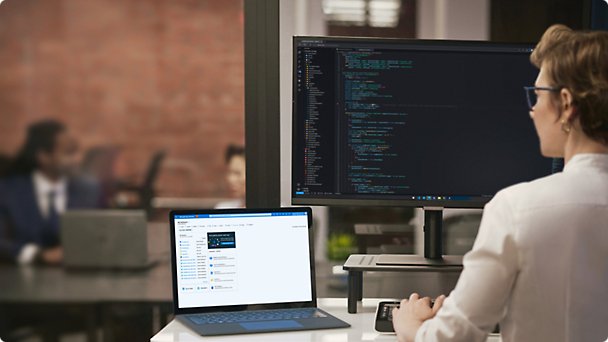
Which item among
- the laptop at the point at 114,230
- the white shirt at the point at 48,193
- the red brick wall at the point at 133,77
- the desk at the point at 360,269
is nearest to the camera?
A: the desk at the point at 360,269

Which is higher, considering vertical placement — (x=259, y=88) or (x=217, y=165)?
(x=259, y=88)

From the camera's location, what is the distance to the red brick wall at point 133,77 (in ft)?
20.1

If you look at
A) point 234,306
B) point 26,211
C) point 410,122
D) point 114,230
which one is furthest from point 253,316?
point 26,211

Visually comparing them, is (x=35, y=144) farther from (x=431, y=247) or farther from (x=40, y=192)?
(x=431, y=247)

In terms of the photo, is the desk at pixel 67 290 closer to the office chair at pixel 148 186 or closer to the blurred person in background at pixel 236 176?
the office chair at pixel 148 186

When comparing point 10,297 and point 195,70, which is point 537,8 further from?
point 10,297

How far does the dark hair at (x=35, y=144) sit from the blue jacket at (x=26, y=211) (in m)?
0.12

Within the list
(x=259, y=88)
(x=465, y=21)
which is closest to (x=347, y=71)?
(x=259, y=88)

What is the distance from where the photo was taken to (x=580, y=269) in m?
1.25

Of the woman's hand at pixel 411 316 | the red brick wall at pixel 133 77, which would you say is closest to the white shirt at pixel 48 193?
the red brick wall at pixel 133 77

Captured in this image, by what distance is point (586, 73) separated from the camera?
4.20ft

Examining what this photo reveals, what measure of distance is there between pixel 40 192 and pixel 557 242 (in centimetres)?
606

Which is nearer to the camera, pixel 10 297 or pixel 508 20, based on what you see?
pixel 508 20

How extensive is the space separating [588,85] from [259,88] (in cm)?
107
